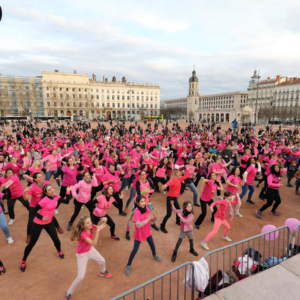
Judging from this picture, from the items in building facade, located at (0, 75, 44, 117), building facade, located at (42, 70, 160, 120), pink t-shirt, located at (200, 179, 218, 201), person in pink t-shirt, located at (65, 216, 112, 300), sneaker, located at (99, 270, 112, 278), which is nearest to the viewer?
person in pink t-shirt, located at (65, 216, 112, 300)

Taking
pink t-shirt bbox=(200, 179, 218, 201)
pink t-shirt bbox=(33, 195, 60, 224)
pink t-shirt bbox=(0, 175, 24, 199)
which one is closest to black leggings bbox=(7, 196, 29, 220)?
pink t-shirt bbox=(0, 175, 24, 199)

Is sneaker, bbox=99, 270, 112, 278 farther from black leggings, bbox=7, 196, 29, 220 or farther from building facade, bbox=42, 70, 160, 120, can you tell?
building facade, bbox=42, 70, 160, 120

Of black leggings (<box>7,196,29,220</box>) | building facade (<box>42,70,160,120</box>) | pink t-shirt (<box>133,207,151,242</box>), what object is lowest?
black leggings (<box>7,196,29,220</box>)

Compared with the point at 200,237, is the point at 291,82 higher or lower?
higher

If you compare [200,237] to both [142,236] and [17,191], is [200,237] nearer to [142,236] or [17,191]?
[142,236]

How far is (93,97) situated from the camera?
76.0 meters

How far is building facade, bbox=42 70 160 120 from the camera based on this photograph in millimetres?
70562

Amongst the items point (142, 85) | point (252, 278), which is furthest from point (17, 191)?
point (142, 85)

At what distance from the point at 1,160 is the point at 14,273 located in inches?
177

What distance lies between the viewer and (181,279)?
3785 millimetres

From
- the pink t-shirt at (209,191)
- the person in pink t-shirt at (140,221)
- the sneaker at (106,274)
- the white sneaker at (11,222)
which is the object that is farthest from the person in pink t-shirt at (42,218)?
the pink t-shirt at (209,191)

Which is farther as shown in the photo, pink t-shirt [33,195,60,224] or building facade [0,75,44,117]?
building facade [0,75,44,117]

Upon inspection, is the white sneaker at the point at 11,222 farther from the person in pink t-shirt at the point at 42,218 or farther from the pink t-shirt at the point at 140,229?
the pink t-shirt at the point at 140,229

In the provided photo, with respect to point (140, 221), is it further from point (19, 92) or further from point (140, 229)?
point (19, 92)
